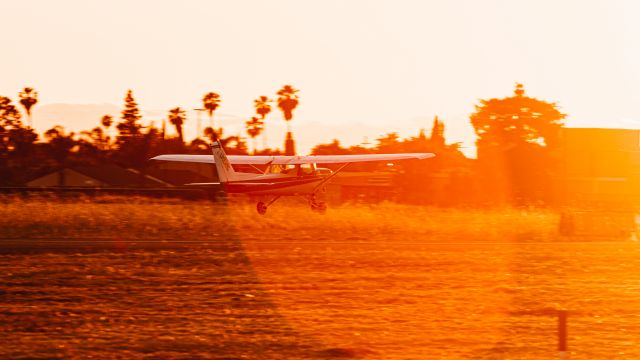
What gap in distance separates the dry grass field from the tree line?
30.7 meters

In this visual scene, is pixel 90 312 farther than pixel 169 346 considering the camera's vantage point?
Yes

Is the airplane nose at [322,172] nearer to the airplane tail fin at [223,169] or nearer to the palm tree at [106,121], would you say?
the airplane tail fin at [223,169]

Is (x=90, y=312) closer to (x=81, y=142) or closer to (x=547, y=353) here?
(x=547, y=353)

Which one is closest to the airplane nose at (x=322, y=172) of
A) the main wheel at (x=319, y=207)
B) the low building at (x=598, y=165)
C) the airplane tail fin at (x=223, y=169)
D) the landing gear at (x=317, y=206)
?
the landing gear at (x=317, y=206)

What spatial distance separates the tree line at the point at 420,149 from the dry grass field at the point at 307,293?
101 feet

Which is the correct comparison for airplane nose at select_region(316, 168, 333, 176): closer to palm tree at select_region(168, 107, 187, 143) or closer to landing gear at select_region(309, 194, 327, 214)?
landing gear at select_region(309, 194, 327, 214)

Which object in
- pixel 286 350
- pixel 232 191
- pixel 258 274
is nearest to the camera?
pixel 286 350

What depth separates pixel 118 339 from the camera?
12.8 metres

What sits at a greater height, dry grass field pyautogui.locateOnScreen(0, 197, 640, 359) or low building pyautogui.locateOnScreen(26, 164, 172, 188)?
low building pyautogui.locateOnScreen(26, 164, 172, 188)

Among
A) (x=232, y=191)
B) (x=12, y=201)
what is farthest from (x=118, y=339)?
(x=12, y=201)

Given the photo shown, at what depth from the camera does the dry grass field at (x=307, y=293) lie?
1263cm

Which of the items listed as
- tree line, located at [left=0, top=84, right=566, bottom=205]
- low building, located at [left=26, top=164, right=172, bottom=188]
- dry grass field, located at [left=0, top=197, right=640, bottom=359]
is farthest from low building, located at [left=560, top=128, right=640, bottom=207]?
dry grass field, located at [left=0, top=197, right=640, bottom=359]

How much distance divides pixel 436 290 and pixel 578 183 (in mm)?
52145

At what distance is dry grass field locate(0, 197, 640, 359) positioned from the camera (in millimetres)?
12633
